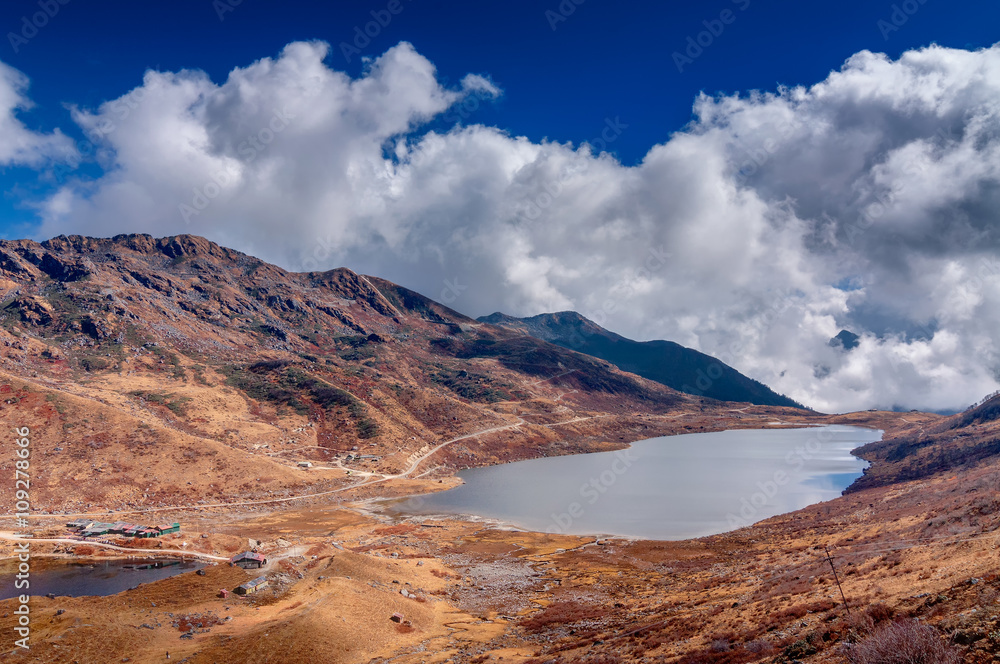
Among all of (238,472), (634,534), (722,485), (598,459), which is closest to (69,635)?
(634,534)

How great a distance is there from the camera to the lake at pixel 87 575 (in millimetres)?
50344

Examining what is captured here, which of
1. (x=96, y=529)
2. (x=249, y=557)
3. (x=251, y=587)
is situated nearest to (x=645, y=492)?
(x=249, y=557)

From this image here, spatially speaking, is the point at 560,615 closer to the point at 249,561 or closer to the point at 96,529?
the point at 249,561

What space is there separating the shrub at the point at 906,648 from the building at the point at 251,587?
47509 mm

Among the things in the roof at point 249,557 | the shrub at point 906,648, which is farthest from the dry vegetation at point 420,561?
the roof at point 249,557

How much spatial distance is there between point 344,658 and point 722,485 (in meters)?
105

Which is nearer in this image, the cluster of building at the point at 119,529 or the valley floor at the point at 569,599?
the valley floor at the point at 569,599

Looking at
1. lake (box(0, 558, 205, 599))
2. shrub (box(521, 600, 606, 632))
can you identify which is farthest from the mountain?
shrub (box(521, 600, 606, 632))

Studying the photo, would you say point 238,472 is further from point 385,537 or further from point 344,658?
point 344,658

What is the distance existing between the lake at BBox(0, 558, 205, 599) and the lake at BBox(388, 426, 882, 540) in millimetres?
45021

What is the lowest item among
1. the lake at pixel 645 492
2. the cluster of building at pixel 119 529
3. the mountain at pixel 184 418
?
the lake at pixel 645 492

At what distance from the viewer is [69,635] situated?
37.0 m

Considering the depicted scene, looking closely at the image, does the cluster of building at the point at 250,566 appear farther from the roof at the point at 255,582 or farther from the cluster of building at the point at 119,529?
the cluster of building at the point at 119,529

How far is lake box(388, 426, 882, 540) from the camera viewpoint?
281ft
